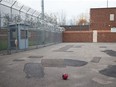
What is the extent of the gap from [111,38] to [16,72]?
1526 inches

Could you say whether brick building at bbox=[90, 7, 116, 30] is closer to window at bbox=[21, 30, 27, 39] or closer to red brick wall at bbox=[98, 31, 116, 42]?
red brick wall at bbox=[98, 31, 116, 42]

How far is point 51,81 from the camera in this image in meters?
8.48

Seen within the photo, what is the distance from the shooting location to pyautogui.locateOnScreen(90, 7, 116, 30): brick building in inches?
2087

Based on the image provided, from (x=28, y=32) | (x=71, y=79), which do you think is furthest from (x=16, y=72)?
(x=28, y=32)

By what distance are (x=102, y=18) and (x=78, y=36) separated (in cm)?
911

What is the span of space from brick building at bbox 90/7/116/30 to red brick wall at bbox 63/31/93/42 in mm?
6586

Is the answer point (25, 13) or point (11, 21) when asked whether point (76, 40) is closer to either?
point (25, 13)

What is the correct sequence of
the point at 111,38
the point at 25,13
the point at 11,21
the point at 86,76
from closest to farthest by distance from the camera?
1. the point at 86,76
2. the point at 11,21
3. the point at 25,13
4. the point at 111,38

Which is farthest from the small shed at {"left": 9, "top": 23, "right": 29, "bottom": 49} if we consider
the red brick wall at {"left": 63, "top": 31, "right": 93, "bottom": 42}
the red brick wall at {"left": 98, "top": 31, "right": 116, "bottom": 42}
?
the red brick wall at {"left": 98, "top": 31, "right": 116, "bottom": 42}

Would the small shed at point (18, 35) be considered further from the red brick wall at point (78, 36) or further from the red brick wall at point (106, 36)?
the red brick wall at point (106, 36)

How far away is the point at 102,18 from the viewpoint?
53.4 m

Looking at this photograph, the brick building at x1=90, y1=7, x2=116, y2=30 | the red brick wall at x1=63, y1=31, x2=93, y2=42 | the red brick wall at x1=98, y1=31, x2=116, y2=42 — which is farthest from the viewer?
the brick building at x1=90, y1=7, x2=116, y2=30

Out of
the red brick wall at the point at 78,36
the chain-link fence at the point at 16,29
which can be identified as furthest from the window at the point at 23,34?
the red brick wall at the point at 78,36

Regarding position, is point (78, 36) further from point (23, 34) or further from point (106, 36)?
point (23, 34)
